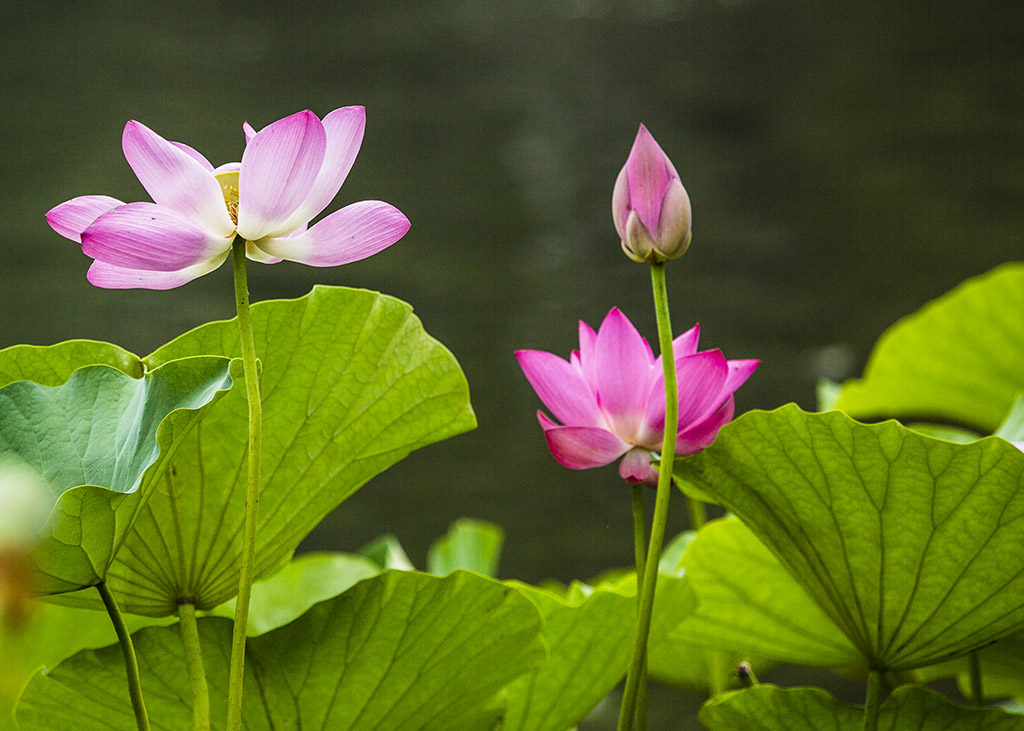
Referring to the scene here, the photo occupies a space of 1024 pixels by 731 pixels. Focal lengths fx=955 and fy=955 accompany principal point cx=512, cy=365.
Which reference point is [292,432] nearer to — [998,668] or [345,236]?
[345,236]

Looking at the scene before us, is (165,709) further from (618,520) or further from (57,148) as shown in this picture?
(57,148)

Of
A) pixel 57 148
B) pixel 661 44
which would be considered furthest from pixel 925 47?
pixel 57 148

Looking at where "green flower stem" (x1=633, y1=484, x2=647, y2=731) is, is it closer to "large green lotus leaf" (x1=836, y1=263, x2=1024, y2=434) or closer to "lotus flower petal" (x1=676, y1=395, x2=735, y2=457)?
"lotus flower petal" (x1=676, y1=395, x2=735, y2=457)

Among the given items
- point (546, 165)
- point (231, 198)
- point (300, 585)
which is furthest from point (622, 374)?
point (546, 165)

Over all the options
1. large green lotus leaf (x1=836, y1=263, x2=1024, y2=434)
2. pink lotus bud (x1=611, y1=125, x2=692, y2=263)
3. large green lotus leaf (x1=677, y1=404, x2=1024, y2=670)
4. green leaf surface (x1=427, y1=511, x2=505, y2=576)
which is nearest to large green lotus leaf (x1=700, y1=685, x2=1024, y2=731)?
large green lotus leaf (x1=677, y1=404, x2=1024, y2=670)

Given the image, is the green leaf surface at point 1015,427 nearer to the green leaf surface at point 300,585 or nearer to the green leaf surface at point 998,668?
the green leaf surface at point 998,668
